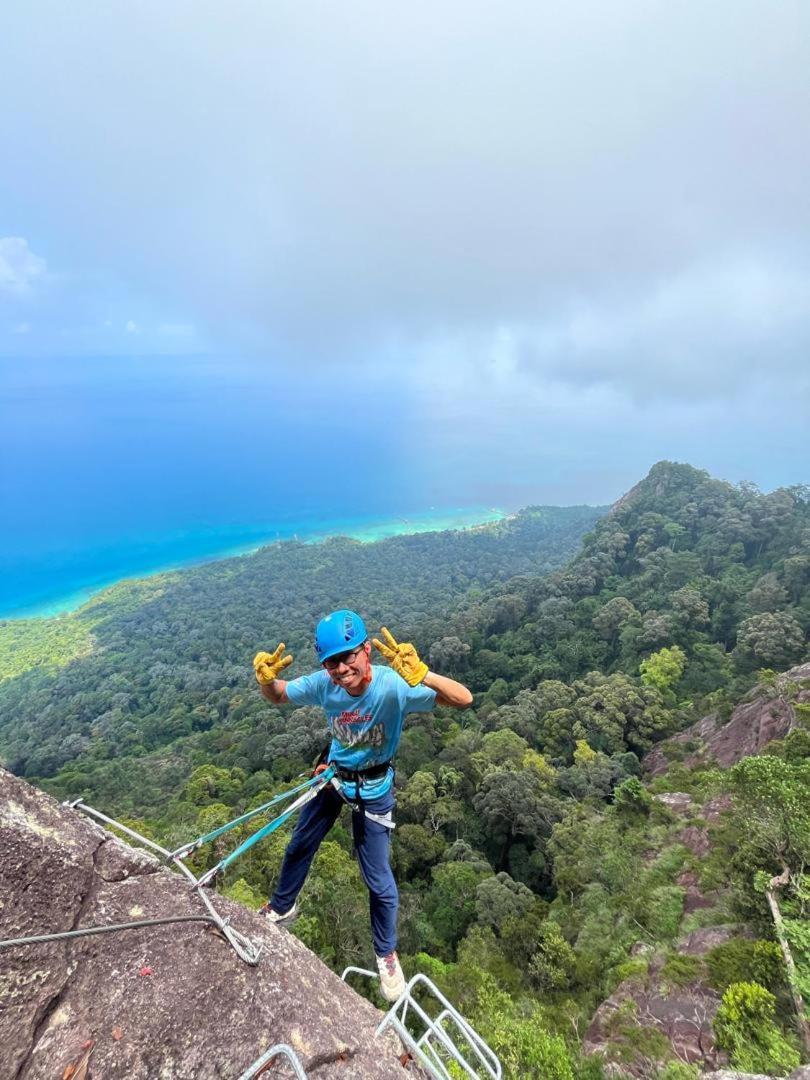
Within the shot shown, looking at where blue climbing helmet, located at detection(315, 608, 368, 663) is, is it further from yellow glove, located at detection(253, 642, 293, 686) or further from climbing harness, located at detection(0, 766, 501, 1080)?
climbing harness, located at detection(0, 766, 501, 1080)

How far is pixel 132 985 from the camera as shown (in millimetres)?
2199

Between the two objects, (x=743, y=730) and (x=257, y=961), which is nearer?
(x=257, y=961)

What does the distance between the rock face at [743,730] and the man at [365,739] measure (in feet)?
78.0

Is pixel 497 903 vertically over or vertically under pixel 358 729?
under

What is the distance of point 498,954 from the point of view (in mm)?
15891

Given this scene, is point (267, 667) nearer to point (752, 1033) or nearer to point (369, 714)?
point (369, 714)

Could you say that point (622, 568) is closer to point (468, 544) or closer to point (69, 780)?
point (69, 780)

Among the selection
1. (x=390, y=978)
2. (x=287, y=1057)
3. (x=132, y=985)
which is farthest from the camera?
(x=390, y=978)

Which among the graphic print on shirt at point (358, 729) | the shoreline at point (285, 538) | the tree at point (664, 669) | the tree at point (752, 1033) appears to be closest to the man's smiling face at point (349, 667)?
the graphic print on shirt at point (358, 729)

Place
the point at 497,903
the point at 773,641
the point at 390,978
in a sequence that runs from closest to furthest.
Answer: the point at 390,978, the point at 497,903, the point at 773,641

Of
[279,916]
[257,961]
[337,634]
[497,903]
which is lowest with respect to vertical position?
[497,903]

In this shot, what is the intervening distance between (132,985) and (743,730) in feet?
98.7

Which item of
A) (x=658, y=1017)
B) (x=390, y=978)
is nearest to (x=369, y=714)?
(x=390, y=978)

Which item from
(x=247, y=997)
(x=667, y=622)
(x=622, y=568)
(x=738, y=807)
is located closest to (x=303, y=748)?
(x=738, y=807)
